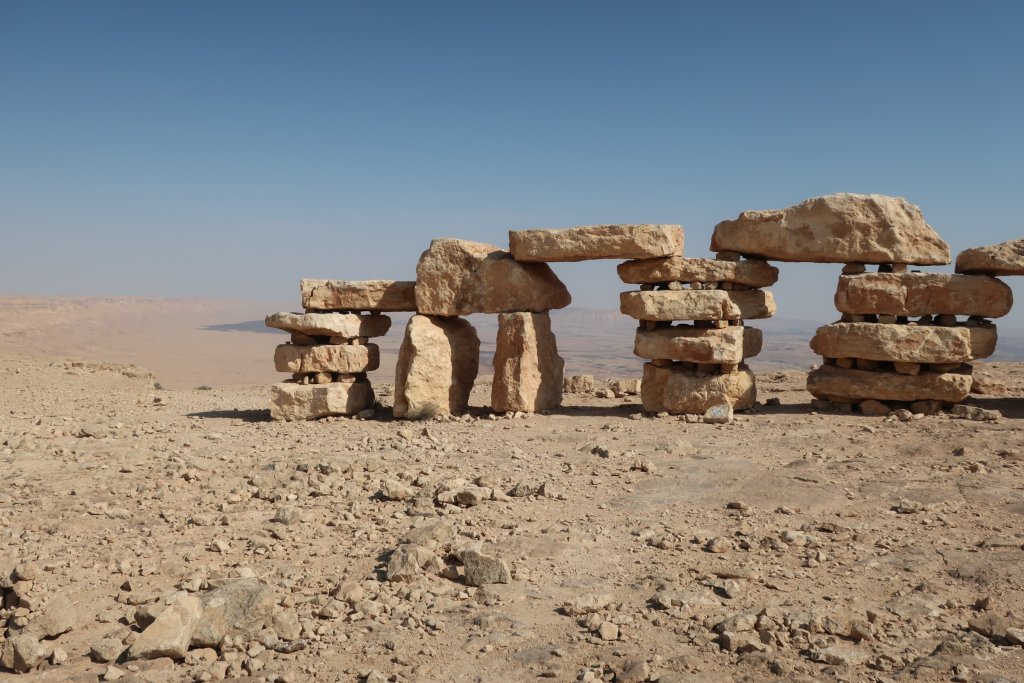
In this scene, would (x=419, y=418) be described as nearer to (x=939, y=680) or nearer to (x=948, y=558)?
(x=948, y=558)

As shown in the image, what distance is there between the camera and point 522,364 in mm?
8578

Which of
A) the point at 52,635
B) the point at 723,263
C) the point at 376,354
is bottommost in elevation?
the point at 52,635

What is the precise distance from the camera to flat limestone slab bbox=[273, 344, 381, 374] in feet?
29.3

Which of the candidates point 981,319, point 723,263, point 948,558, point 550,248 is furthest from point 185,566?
point 981,319

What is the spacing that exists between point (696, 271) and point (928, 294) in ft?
8.19

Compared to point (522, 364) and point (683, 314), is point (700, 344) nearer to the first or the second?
point (683, 314)

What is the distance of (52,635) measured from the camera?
350cm

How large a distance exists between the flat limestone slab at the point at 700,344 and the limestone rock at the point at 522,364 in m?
1.15

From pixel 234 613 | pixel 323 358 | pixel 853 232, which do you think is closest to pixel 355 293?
pixel 323 358

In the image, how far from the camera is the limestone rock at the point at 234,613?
336cm

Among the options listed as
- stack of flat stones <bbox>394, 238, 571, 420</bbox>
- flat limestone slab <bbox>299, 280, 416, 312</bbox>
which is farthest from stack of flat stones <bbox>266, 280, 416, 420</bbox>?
Answer: stack of flat stones <bbox>394, 238, 571, 420</bbox>

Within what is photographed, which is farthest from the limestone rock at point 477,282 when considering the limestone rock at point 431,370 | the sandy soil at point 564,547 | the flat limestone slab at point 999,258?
the flat limestone slab at point 999,258

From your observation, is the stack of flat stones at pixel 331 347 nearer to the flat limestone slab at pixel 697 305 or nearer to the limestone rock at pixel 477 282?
the limestone rock at pixel 477 282

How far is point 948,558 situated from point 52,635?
455 cm
